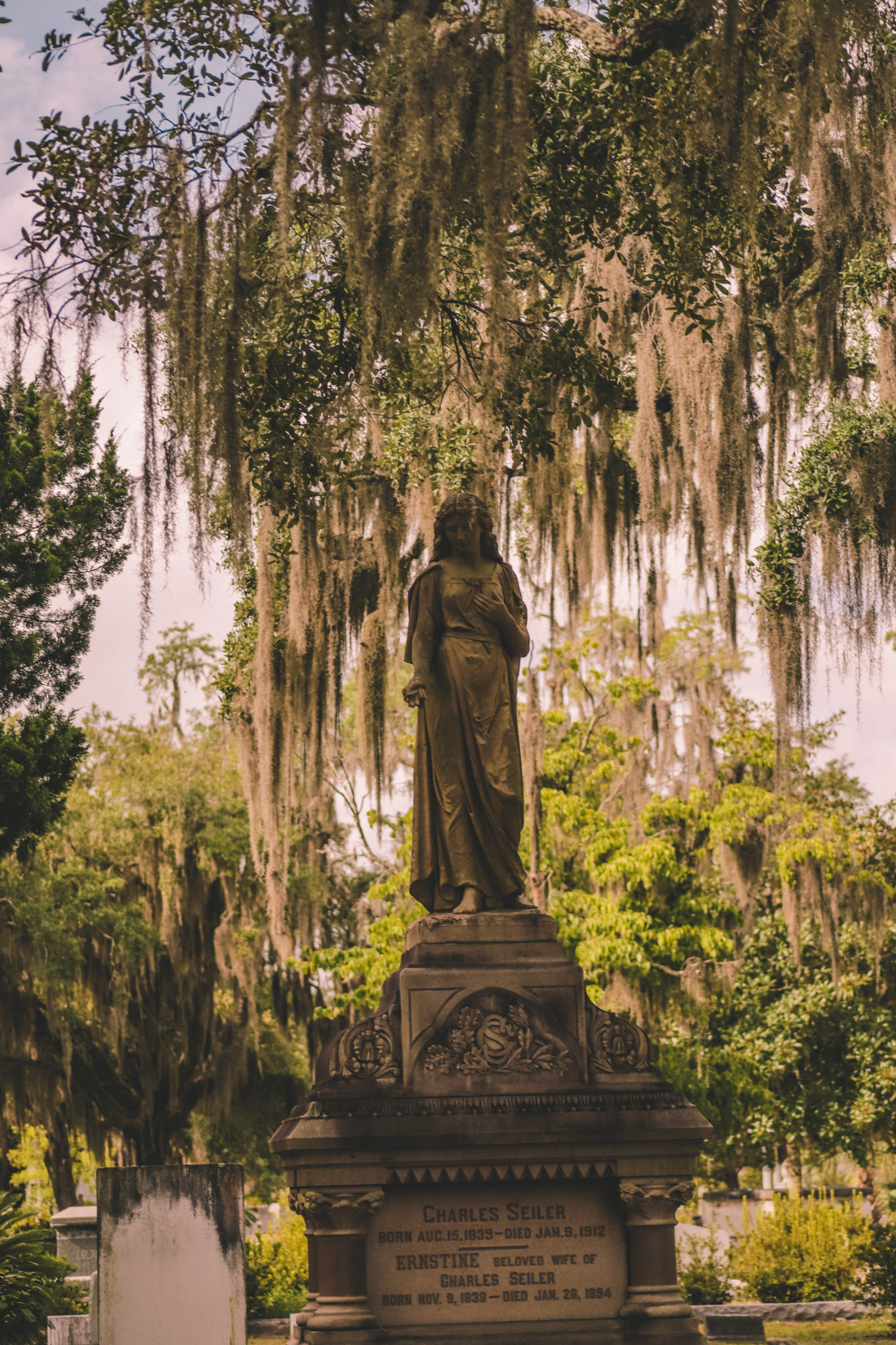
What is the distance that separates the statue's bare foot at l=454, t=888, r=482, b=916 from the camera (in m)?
7.81

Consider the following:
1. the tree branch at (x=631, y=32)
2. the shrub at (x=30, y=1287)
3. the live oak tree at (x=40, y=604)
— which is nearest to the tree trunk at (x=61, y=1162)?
the live oak tree at (x=40, y=604)

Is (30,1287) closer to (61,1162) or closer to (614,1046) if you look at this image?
(614,1046)

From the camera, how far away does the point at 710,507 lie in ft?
47.5

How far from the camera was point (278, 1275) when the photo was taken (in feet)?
60.1

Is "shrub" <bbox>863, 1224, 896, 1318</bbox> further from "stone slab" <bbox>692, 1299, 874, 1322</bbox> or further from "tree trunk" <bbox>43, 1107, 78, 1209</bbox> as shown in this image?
"tree trunk" <bbox>43, 1107, 78, 1209</bbox>

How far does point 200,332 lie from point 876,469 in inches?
310

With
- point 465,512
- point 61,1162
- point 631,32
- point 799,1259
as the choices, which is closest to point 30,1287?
point 465,512

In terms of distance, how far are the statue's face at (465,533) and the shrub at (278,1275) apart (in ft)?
37.8

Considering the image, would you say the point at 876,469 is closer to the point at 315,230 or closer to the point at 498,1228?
the point at 315,230

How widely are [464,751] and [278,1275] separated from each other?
12.4m

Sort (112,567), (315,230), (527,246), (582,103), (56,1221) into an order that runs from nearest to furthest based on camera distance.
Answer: (315,230) → (582,103) → (527,246) → (56,1221) → (112,567)

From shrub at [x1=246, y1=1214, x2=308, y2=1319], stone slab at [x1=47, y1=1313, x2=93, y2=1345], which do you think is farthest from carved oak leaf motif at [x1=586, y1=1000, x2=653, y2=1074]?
shrub at [x1=246, y1=1214, x2=308, y2=1319]

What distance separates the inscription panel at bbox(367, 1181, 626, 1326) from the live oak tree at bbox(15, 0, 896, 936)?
3966 mm

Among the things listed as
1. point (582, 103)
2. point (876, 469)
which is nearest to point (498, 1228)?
point (582, 103)
